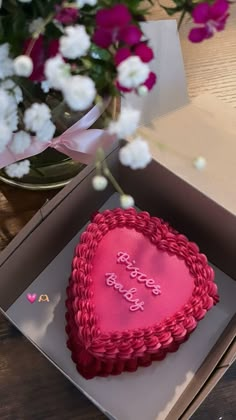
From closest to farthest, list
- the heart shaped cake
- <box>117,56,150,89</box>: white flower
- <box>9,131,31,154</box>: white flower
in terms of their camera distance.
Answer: <box>117,56,150,89</box>: white flower
<box>9,131,31,154</box>: white flower
the heart shaped cake

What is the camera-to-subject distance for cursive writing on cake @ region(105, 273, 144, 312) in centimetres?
69

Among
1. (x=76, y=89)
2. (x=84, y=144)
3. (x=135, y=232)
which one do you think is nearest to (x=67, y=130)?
(x=84, y=144)

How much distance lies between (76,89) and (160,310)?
1.11ft

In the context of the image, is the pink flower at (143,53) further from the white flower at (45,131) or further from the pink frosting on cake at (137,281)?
the pink frosting on cake at (137,281)

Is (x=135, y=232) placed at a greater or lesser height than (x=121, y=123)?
lesser

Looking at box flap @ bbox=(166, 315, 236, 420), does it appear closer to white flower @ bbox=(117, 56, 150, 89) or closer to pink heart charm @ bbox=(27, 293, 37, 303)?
pink heart charm @ bbox=(27, 293, 37, 303)

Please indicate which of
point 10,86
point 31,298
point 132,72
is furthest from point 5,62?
point 31,298

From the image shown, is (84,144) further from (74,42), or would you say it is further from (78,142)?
(74,42)

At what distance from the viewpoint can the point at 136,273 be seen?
2.35ft

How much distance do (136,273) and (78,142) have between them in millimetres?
165

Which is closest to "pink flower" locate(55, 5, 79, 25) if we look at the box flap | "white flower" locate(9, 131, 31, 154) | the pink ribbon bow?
"white flower" locate(9, 131, 31, 154)

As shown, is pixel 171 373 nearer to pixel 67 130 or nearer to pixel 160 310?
pixel 160 310

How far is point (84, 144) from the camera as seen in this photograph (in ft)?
2.40

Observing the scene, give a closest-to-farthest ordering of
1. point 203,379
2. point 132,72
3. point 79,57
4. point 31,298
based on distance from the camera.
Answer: point 132,72, point 79,57, point 203,379, point 31,298
